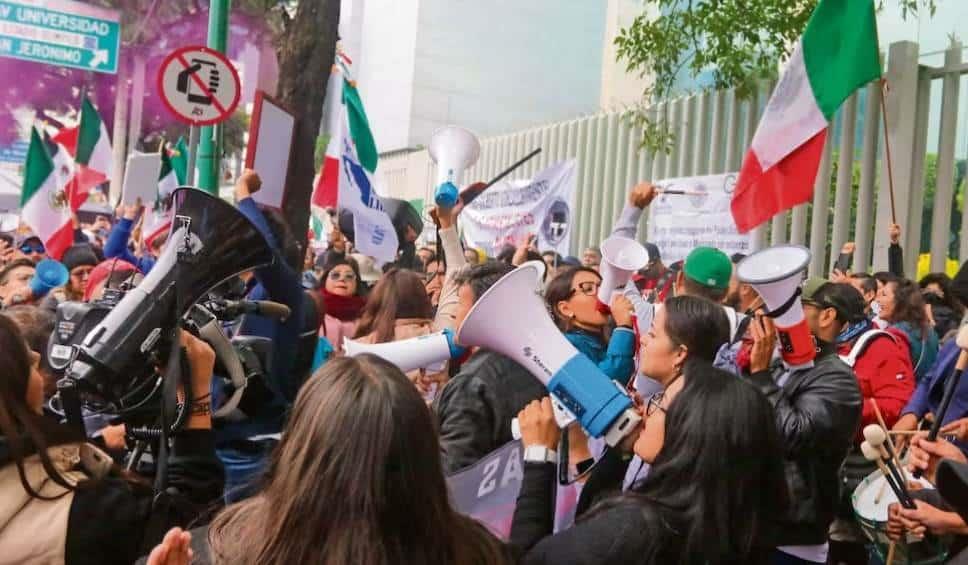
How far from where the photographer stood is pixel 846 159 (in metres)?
8.63

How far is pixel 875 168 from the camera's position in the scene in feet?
27.8

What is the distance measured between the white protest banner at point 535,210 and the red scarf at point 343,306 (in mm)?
3929

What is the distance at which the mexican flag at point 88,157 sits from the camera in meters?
10.4

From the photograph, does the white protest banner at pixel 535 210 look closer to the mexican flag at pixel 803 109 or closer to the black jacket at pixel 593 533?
the mexican flag at pixel 803 109

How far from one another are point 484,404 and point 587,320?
1004mm

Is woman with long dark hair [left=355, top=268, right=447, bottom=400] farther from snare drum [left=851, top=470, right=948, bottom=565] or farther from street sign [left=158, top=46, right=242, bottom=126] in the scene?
street sign [left=158, top=46, right=242, bottom=126]

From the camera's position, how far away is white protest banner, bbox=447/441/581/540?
2334 mm

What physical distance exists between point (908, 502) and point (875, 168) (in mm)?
6110

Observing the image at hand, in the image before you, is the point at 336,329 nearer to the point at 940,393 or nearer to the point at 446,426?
the point at 446,426

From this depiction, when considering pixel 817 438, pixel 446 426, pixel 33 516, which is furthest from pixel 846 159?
pixel 33 516

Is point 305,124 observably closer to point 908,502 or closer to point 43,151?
point 43,151

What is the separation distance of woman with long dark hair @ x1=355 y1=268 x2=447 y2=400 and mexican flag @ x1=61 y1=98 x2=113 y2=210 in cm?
724

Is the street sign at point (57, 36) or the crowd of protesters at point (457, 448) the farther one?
the street sign at point (57, 36)

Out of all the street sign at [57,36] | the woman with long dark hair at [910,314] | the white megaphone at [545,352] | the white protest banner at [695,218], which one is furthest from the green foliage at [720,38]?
the street sign at [57,36]
